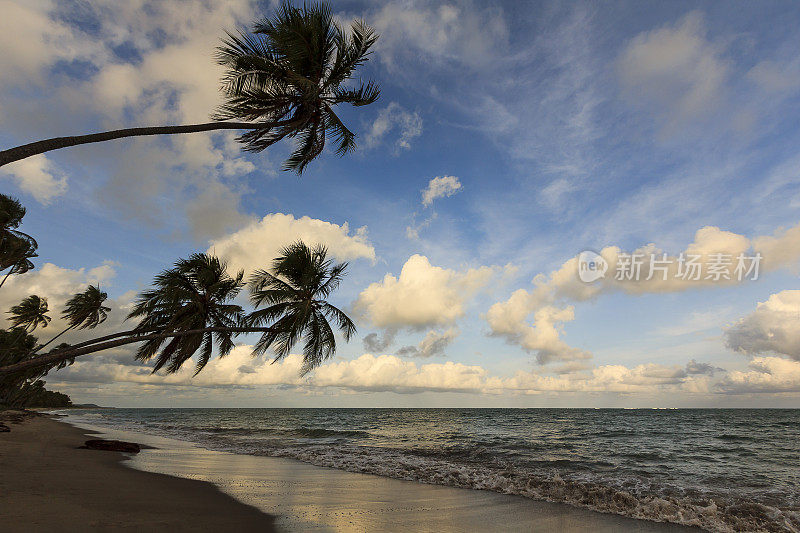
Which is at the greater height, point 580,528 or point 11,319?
point 11,319

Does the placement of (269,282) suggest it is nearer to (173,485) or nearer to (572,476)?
(173,485)

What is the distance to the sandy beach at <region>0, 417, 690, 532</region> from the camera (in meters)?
5.94

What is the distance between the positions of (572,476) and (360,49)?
14.5m

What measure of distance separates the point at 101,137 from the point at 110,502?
636 centimetres

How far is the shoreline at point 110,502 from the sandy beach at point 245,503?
2 centimetres

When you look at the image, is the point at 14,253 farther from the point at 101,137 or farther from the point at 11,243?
the point at 101,137

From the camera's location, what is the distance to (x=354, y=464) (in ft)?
47.7

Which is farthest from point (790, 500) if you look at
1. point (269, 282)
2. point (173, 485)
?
point (269, 282)

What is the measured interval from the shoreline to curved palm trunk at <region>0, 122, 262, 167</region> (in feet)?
16.3

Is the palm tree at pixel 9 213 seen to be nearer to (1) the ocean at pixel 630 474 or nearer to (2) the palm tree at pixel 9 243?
(2) the palm tree at pixel 9 243

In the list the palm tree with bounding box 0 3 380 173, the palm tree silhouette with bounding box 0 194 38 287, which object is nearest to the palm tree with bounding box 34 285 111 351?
the palm tree silhouette with bounding box 0 194 38 287

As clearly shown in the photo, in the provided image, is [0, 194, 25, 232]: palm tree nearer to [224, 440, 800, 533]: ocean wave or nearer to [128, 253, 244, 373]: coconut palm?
[128, 253, 244, 373]: coconut palm

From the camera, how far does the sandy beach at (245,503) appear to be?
19.5 feet

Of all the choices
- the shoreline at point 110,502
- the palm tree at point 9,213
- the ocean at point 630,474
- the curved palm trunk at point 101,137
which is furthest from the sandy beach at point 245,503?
the palm tree at point 9,213
